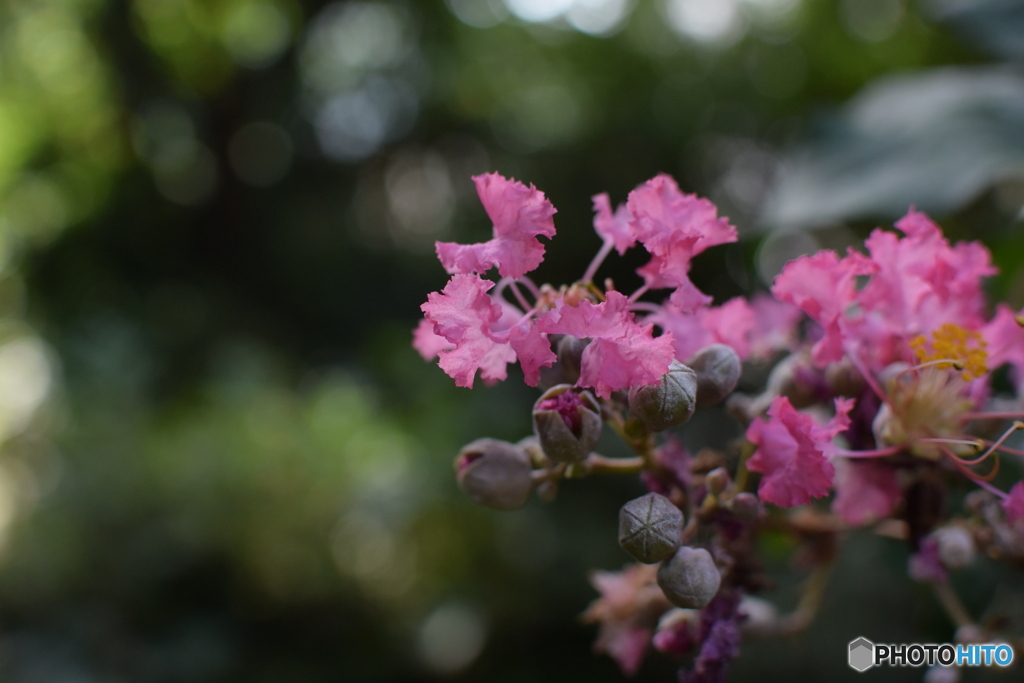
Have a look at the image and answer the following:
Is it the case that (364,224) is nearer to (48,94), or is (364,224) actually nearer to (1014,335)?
(48,94)

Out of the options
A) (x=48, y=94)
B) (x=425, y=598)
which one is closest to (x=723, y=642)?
(x=425, y=598)

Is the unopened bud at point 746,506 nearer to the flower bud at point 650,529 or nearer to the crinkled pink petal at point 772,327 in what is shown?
the flower bud at point 650,529

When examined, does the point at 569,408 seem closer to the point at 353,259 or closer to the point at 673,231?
the point at 673,231

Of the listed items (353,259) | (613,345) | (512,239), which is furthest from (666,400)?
(353,259)

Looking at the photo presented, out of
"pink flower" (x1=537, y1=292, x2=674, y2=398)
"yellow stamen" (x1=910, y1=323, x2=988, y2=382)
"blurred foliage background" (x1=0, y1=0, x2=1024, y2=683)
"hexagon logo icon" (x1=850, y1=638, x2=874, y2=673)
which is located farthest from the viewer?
"blurred foliage background" (x1=0, y1=0, x2=1024, y2=683)

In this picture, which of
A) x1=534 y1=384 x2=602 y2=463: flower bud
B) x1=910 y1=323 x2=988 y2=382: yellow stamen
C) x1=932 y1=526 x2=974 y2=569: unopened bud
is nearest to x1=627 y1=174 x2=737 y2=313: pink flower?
x1=534 y1=384 x2=602 y2=463: flower bud

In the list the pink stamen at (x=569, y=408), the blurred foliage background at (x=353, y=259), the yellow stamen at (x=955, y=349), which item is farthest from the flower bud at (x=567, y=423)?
the blurred foliage background at (x=353, y=259)

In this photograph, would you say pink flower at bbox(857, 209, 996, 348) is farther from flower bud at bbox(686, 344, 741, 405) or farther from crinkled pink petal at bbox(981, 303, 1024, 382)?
flower bud at bbox(686, 344, 741, 405)
